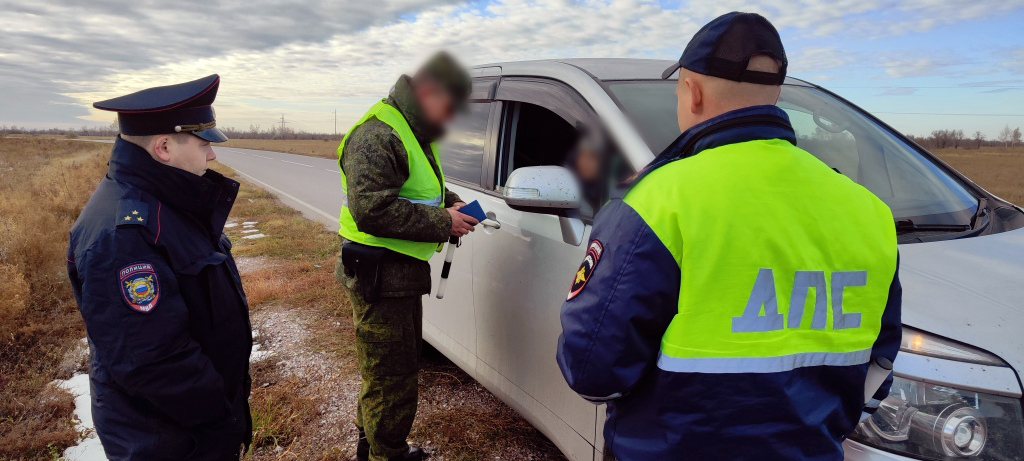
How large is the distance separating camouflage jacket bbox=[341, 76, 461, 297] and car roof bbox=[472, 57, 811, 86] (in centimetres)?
66

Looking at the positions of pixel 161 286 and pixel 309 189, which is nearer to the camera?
pixel 161 286

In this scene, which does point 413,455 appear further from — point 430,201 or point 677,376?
point 677,376

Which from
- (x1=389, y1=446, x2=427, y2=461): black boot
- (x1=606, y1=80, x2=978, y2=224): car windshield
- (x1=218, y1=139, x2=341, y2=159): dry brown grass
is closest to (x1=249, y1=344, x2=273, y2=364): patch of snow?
(x1=389, y1=446, x2=427, y2=461): black boot

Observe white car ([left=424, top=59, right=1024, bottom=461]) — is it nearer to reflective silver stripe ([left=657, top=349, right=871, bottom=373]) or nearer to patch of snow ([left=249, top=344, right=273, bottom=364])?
reflective silver stripe ([left=657, top=349, right=871, bottom=373])

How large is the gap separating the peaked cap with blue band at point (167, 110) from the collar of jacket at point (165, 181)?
0.07 m

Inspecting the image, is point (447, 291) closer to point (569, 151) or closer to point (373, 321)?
point (373, 321)

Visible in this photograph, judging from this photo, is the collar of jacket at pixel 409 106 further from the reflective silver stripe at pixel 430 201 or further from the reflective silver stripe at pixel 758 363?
the reflective silver stripe at pixel 758 363

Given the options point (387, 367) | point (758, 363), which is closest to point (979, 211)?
point (758, 363)

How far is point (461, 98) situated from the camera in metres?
2.58

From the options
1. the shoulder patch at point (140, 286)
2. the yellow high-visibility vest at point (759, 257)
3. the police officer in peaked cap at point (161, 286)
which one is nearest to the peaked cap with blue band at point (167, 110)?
the police officer in peaked cap at point (161, 286)

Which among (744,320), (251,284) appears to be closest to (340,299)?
(251,284)

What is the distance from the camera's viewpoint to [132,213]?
65.1 inches

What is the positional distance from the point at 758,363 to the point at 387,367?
1748mm

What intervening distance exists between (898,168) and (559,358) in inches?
77.2
